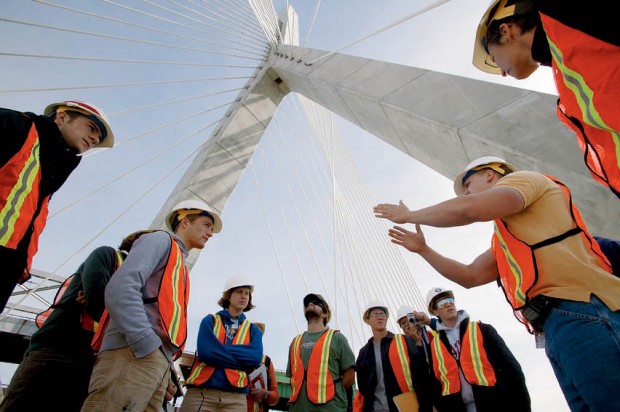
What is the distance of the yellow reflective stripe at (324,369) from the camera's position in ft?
11.2

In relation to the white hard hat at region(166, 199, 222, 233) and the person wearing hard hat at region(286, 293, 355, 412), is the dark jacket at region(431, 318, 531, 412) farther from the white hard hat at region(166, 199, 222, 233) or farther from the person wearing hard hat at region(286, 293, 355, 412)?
the white hard hat at region(166, 199, 222, 233)

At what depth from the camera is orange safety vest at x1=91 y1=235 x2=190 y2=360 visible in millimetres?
2027

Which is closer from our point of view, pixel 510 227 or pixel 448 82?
pixel 510 227

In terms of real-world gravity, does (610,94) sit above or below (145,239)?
below

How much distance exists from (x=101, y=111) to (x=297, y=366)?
287 centimetres

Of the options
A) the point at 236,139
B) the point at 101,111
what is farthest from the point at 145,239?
the point at 236,139

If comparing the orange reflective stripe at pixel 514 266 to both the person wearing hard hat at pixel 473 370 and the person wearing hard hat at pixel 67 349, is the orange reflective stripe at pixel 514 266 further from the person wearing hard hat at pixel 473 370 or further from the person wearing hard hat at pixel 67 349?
the person wearing hard hat at pixel 67 349

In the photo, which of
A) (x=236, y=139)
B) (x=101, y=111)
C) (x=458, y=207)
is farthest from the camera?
(x=236, y=139)

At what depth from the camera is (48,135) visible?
2.02 meters

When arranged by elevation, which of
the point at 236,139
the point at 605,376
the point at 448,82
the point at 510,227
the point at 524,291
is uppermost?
the point at 236,139

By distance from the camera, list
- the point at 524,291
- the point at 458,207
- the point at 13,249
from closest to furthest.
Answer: the point at 524,291
the point at 458,207
the point at 13,249

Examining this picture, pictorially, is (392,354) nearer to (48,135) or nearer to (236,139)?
(48,135)

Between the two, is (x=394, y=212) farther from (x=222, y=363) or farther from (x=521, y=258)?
(x=222, y=363)

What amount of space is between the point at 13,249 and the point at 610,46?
8.03ft
